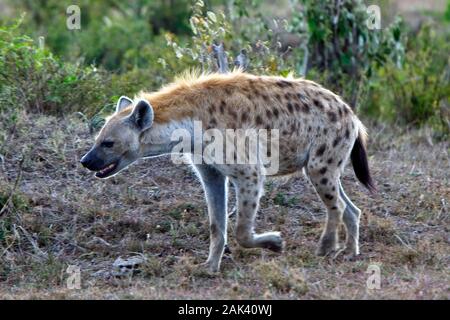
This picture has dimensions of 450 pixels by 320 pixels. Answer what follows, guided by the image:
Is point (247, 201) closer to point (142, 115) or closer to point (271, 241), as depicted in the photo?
point (271, 241)

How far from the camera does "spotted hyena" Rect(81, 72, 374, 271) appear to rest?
5070 millimetres

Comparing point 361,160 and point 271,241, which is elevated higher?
point 361,160

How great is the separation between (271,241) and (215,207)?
381 millimetres

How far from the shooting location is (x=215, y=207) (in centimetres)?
531

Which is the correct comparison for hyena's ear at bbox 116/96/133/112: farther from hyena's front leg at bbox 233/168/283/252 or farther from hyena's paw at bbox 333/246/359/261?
hyena's paw at bbox 333/246/359/261

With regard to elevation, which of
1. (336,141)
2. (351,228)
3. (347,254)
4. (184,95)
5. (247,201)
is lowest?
(347,254)

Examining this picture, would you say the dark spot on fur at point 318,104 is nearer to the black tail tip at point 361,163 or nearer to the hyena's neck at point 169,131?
the black tail tip at point 361,163

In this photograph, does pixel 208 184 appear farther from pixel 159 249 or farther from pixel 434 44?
pixel 434 44

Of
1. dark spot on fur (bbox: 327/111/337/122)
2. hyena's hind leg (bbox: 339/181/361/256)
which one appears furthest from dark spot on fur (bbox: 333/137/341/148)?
hyena's hind leg (bbox: 339/181/361/256)

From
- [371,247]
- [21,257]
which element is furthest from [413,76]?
[21,257]

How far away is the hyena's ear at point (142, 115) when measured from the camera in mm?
4961

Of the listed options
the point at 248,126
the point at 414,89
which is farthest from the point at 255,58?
the point at 414,89

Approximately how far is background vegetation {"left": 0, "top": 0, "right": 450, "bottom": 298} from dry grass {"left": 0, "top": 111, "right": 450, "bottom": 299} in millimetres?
10
